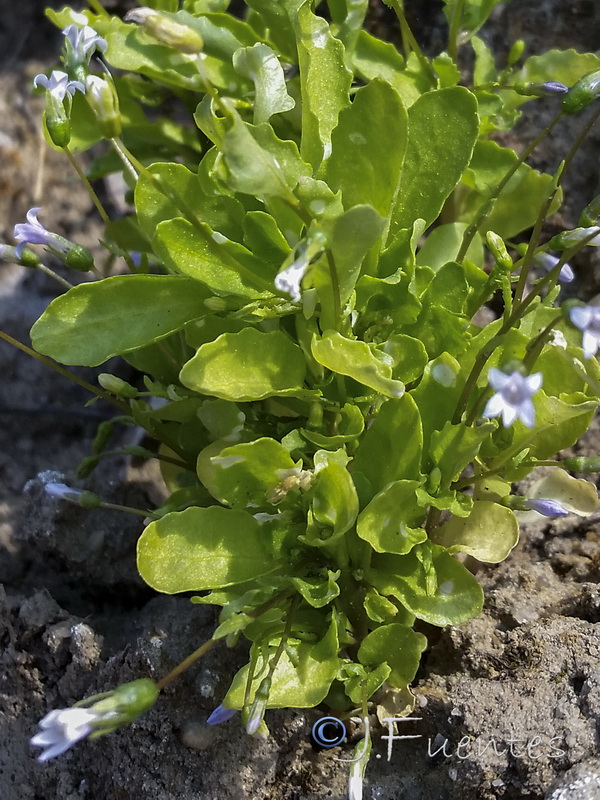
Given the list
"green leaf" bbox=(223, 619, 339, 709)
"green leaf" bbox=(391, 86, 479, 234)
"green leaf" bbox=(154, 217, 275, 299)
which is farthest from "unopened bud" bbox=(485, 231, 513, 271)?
"green leaf" bbox=(223, 619, 339, 709)

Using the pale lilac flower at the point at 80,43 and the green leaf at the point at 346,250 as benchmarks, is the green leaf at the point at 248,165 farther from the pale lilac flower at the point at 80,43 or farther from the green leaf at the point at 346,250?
the pale lilac flower at the point at 80,43

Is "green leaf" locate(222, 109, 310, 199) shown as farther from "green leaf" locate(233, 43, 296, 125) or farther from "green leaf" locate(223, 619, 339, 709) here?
"green leaf" locate(223, 619, 339, 709)

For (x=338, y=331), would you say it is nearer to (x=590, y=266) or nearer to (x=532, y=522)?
(x=532, y=522)

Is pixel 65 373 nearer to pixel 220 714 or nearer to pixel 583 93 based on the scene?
pixel 220 714

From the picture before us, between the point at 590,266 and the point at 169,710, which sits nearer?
the point at 169,710

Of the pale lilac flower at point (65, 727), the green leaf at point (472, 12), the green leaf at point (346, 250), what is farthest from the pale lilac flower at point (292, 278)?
the green leaf at point (472, 12)

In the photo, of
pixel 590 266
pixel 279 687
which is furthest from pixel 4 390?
pixel 590 266
